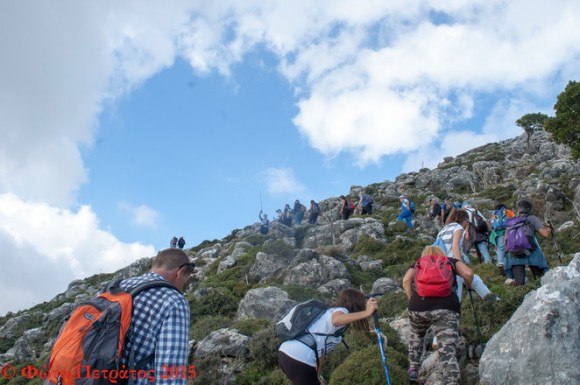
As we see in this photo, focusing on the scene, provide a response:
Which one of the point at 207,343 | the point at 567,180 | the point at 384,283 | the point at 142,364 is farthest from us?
the point at 567,180

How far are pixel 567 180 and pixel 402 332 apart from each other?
20261 millimetres

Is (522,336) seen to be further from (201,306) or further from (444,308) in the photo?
(201,306)

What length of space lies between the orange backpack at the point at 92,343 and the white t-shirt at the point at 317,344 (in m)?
2.20

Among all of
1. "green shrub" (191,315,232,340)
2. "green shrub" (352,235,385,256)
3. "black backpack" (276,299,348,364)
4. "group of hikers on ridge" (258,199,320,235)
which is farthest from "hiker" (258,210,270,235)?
"black backpack" (276,299,348,364)

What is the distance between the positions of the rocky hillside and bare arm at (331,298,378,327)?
1.75 meters

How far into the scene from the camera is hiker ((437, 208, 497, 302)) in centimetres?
697

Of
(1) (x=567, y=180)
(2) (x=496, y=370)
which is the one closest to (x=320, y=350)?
(2) (x=496, y=370)

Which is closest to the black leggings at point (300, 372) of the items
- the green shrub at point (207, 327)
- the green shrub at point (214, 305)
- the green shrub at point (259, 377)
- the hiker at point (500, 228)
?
the green shrub at point (259, 377)

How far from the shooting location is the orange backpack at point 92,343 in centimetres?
285

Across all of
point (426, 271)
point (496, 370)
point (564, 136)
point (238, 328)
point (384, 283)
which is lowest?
point (496, 370)

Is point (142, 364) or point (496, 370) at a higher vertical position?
point (142, 364)

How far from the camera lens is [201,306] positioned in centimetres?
1584

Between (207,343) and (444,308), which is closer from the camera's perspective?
(444,308)

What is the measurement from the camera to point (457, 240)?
275 inches
